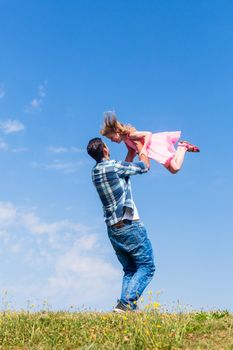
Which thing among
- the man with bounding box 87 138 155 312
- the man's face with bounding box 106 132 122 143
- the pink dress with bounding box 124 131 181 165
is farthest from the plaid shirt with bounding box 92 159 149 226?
the man's face with bounding box 106 132 122 143

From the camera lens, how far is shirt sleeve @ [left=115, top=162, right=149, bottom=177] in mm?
10172

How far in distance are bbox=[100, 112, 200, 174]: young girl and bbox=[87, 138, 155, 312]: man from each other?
1.33 feet

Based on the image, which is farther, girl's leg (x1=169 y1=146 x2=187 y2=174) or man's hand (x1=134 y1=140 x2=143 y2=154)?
man's hand (x1=134 y1=140 x2=143 y2=154)

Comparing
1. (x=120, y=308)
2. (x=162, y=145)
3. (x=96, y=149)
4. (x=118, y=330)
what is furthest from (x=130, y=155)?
(x=118, y=330)

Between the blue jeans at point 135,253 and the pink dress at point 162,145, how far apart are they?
1.24 m

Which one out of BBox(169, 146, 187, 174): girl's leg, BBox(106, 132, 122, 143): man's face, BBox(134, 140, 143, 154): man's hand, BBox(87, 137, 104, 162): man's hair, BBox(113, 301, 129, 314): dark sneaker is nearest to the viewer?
BBox(113, 301, 129, 314): dark sneaker

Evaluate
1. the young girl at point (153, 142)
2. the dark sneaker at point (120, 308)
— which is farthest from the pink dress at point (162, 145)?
the dark sneaker at point (120, 308)

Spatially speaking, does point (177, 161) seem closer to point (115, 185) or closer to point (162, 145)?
point (162, 145)

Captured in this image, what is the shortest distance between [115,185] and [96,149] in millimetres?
717

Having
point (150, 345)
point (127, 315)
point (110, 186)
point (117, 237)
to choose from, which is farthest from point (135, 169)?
point (150, 345)

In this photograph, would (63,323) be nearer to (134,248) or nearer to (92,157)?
(134,248)

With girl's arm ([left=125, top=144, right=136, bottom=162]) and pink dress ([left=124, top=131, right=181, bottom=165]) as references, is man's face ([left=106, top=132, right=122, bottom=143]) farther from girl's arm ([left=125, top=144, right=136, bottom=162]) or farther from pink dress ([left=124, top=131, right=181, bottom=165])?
girl's arm ([left=125, top=144, right=136, bottom=162])

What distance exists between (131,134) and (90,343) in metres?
3.84

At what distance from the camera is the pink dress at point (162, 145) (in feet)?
34.8
